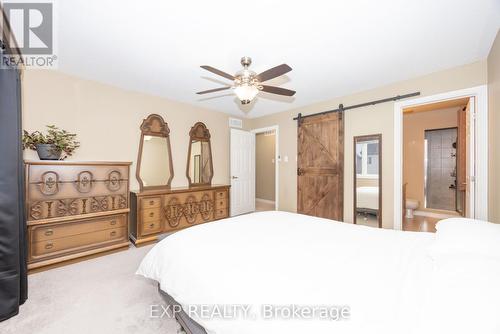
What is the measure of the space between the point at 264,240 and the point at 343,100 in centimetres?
328

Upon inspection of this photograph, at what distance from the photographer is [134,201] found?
3.38 meters

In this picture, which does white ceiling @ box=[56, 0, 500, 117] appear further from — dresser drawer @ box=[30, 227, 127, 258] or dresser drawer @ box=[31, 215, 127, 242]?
dresser drawer @ box=[30, 227, 127, 258]

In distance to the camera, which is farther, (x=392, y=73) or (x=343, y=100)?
(x=343, y=100)

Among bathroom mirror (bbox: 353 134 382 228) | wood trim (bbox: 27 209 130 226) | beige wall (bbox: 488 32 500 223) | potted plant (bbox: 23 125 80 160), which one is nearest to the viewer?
beige wall (bbox: 488 32 500 223)

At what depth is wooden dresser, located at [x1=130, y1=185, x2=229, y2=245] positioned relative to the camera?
332 cm

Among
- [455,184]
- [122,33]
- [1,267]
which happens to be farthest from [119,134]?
[455,184]

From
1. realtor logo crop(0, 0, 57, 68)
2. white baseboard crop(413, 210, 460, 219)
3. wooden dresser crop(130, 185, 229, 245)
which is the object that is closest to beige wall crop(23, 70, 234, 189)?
realtor logo crop(0, 0, 57, 68)

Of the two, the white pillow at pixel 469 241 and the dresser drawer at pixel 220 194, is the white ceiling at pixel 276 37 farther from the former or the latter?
the dresser drawer at pixel 220 194

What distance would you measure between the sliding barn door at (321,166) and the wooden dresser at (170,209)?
177 centimetres

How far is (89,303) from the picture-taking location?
1.95 meters

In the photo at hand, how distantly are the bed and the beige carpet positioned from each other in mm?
470

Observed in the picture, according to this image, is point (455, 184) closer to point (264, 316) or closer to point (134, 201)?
point (264, 316)

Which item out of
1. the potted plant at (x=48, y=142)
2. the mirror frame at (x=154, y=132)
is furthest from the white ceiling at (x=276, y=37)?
the potted plant at (x=48, y=142)

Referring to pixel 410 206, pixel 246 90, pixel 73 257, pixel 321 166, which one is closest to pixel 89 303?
pixel 73 257
